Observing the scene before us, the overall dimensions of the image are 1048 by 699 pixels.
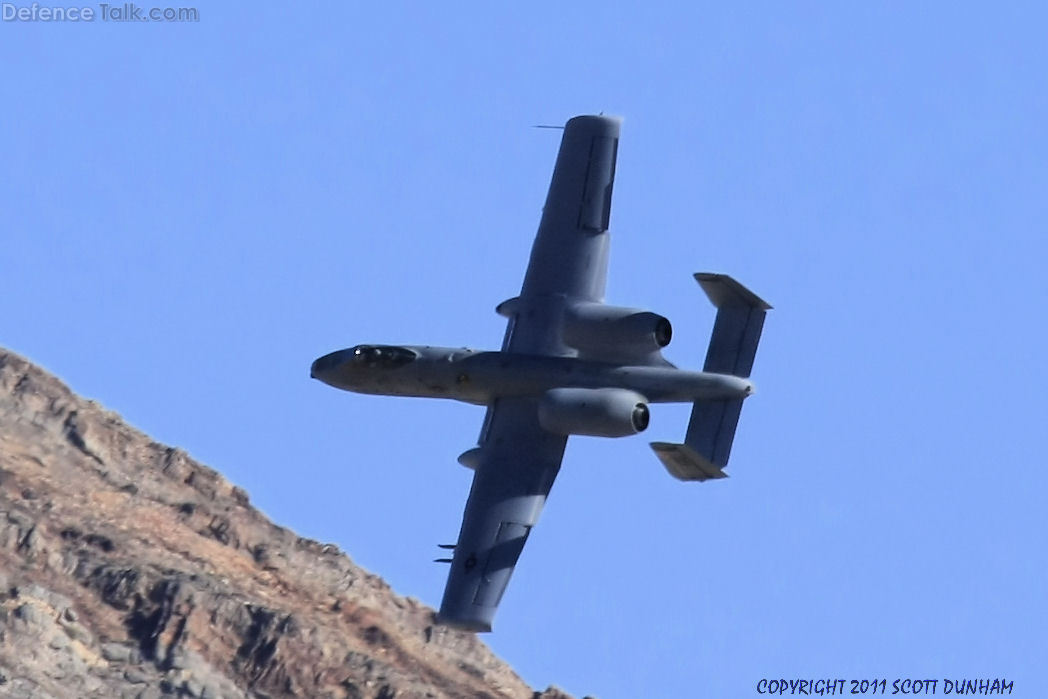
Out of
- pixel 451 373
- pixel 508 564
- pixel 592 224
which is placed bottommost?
pixel 508 564

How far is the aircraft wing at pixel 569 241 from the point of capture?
74750 millimetres

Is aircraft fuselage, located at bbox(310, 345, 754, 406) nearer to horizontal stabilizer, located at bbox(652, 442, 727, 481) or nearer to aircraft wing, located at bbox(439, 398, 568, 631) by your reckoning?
aircraft wing, located at bbox(439, 398, 568, 631)

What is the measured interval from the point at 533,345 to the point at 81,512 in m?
41.7

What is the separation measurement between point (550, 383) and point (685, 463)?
15.4 feet

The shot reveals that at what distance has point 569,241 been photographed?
250 feet

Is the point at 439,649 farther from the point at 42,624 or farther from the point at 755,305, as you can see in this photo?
the point at 755,305

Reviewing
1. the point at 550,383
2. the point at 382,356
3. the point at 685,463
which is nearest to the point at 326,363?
the point at 382,356

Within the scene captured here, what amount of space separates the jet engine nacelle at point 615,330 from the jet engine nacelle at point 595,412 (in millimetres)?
1302

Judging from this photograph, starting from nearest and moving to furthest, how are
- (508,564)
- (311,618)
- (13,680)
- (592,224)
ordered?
(508,564)
(592,224)
(13,680)
(311,618)

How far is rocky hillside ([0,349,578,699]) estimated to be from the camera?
340 feet

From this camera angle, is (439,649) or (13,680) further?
(439,649)

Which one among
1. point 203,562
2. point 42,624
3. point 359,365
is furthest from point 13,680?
point 359,365

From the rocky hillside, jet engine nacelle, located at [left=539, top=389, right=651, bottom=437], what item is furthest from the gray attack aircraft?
the rocky hillside

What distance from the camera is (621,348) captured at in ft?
236
